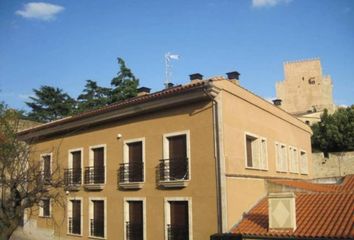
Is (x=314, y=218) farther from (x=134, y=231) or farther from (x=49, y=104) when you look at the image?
(x=49, y=104)

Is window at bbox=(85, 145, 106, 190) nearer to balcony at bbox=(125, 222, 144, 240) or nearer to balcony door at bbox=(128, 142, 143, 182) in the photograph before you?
balcony door at bbox=(128, 142, 143, 182)

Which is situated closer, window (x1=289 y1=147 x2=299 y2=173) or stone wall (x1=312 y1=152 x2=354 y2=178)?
window (x1=289 y1=147 x2=299 y2=173)

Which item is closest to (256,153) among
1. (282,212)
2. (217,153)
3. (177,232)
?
(217,153)

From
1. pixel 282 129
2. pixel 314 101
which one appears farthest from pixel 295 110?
pixel 282 129

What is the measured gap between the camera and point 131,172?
16906mm

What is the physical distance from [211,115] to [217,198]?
2.89 metres

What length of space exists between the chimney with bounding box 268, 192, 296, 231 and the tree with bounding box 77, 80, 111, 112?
101 ft

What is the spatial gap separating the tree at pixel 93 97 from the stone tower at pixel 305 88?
150 feet

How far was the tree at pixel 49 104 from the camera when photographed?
48.7 meters

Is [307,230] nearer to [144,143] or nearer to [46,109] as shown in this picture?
[144,143]

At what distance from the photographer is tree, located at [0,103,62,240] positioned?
49.7ft

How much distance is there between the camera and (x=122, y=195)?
17203 millimetres

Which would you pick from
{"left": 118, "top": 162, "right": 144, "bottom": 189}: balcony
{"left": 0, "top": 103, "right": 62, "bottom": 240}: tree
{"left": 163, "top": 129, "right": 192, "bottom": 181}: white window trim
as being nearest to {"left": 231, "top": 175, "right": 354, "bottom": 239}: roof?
{"left": 163, "top": 129, "right": 192, "bottom": 181}: white window trim

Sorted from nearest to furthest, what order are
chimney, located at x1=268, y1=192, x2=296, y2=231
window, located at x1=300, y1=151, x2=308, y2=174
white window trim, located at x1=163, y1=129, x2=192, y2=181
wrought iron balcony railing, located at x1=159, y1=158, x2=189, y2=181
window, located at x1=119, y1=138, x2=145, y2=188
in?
chimney, located at x1=268, y1=192, x2=296, y2=231 < white window trim, located at x1=163, y1=129, x2=192, y2=181 < wrought iron balcony railing, located at x1=159, y1=158, x2=189, y2=181 < window, located at x1=119, y1=138, x2=145, y2=188 < window, located at x1=300, y1=151, x2=308, y2=174
